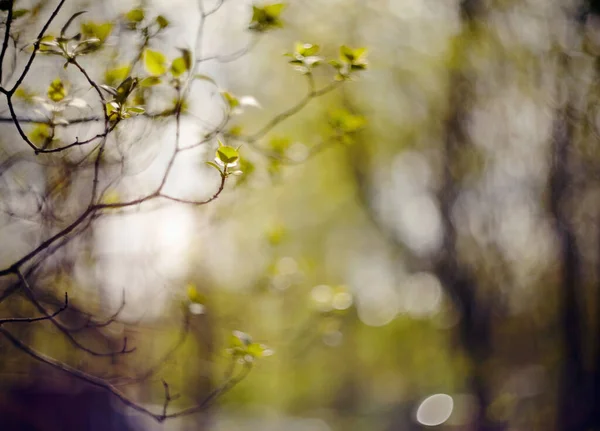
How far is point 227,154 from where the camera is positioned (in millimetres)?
1616

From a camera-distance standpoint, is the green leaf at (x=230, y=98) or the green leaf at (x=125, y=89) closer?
the green leaf at (x=125, y=89)

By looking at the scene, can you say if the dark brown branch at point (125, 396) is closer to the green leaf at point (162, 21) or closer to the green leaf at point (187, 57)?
the green leaf at point (187, 57)

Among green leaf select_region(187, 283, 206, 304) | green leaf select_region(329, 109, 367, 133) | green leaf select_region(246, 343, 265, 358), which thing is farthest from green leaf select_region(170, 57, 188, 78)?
green leaf select_region(246, 343, 265, 358)

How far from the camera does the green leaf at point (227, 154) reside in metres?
1.61

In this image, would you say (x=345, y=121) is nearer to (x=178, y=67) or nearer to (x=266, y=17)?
(x=266, y=17)

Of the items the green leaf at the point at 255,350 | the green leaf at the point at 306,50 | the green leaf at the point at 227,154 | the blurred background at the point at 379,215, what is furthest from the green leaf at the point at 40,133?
the green leaf at the point at 255,350

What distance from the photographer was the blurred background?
105 inches

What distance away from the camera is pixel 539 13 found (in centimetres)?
495

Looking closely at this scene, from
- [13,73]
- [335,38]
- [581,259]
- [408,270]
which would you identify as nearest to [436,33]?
[335,38]

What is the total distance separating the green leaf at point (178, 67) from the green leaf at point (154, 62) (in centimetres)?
4

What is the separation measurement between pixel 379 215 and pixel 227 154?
7159mm

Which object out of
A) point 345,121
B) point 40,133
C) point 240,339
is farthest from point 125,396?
point 345,121

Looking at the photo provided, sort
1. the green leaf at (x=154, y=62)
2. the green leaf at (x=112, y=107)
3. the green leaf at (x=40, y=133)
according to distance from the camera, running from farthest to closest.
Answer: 1. the green leaf at (x=40, y=133)
2. the green leaf at (x=154, y=62)
3. the green leaf at (x=112, y=107)

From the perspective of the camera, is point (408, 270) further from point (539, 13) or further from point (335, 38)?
point (539, 13)
